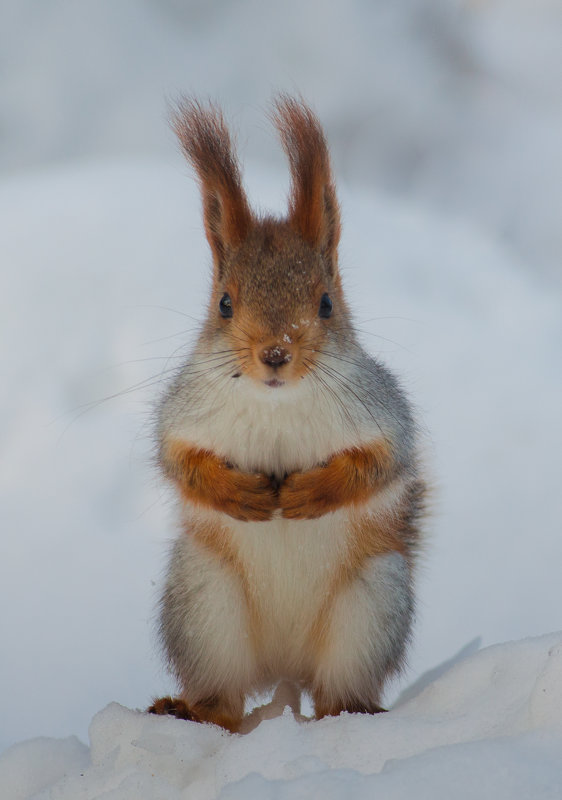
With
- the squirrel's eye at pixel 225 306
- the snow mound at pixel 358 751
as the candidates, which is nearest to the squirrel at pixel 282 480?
the squirrel's eye at pixel 225 306

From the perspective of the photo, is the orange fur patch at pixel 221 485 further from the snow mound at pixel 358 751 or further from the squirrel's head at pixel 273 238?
the snow mound at pixel 358 751

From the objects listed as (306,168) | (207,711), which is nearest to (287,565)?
(207,711)

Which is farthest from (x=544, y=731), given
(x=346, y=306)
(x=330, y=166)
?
(x=330, y=166)

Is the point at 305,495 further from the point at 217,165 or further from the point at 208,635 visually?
the point at 217,165

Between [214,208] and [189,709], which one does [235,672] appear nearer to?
[189,709]

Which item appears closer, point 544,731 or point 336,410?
point 544,731
